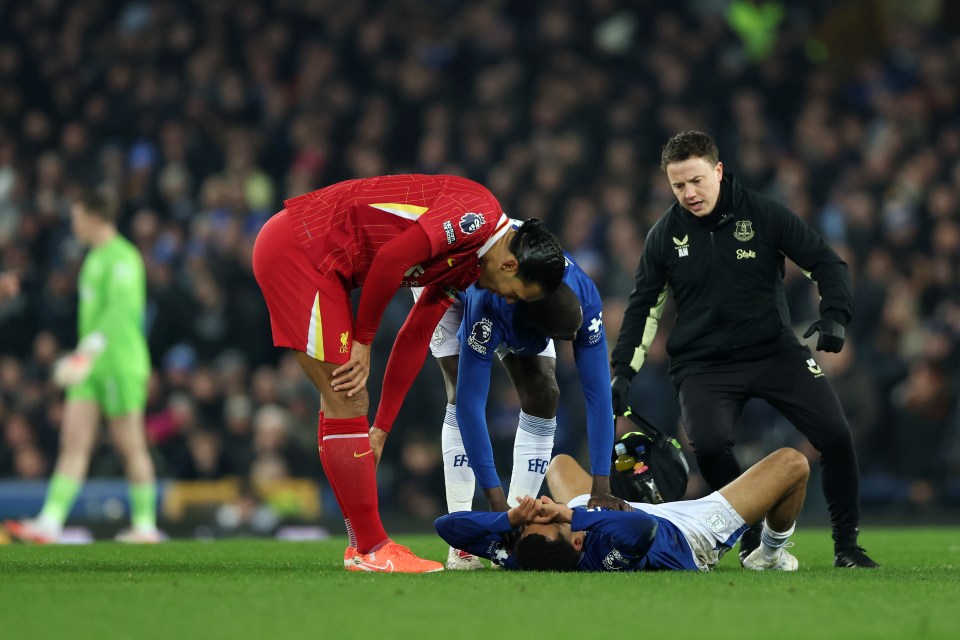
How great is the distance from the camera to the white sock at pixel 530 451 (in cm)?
741

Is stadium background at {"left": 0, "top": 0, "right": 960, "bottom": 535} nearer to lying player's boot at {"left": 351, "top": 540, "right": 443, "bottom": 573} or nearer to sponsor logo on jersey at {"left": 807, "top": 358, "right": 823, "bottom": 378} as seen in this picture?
sponsor logo on jersey at {"left": 807, "top": 358, "right": 823, "bottom": 378}

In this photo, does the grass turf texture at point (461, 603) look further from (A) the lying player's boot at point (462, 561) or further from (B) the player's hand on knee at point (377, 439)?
(B) the player's hand on knee at point (377, 439)

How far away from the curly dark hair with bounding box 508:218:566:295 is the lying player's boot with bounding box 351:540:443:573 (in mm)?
1404

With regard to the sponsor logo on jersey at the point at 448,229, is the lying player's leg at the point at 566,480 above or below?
below

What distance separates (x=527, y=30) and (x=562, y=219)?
3.83 meters

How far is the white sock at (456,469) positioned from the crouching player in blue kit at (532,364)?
320mm

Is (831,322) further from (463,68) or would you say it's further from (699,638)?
(463,68)

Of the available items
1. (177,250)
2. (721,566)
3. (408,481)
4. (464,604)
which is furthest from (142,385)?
(464,604)

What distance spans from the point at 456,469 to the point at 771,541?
1.71m

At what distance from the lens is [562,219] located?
15.0 m

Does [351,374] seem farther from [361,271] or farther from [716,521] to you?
[716,521]

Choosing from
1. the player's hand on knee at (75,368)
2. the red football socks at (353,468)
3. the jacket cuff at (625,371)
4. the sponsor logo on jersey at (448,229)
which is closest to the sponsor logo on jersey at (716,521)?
the jacket cuff at (625,371)

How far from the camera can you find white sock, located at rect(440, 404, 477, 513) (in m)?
7.48

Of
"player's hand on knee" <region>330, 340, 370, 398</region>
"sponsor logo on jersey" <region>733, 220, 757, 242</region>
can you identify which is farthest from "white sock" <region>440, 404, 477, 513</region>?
"sponsor logo on jersey" <region>733, 220, 757, 242</region>
